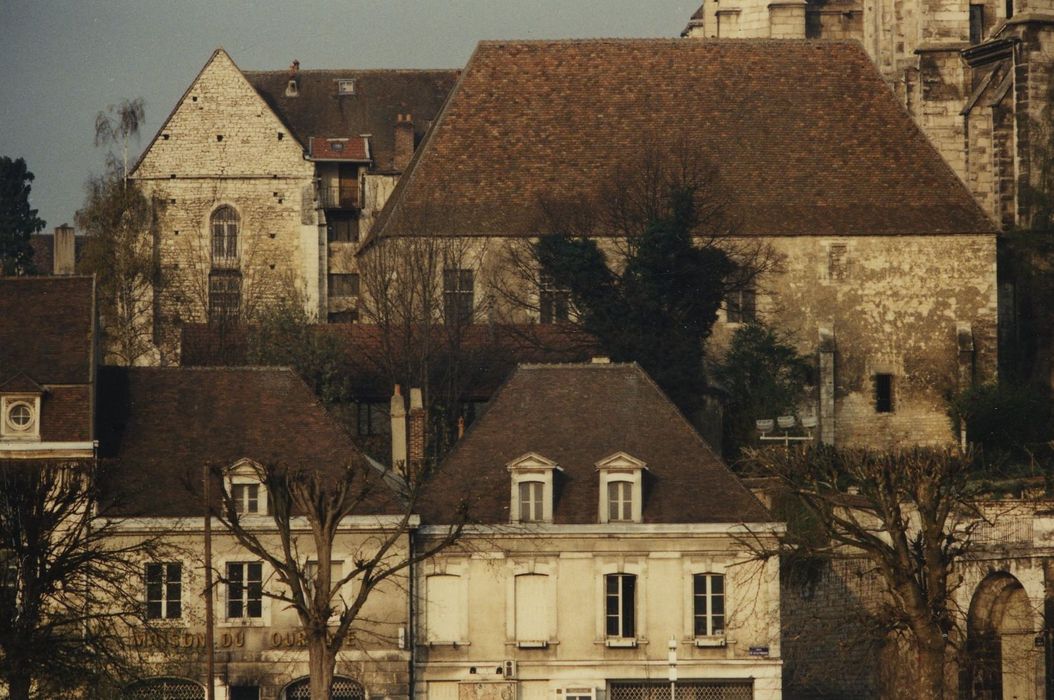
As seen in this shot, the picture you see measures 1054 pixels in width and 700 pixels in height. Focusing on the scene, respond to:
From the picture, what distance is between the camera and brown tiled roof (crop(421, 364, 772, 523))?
46.6 metres

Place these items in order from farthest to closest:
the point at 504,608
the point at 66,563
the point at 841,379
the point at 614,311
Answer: the point at 841,379 → the point at 614,311 → the point at 504,608 → the point at 66,563

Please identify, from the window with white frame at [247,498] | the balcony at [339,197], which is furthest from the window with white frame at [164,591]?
the balcony at [339,197]

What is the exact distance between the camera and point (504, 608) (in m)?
46.2

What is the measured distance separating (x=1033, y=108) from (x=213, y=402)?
31.4 m

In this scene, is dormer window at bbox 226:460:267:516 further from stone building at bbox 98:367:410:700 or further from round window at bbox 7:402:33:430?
round window at bbox 7:402:33:430

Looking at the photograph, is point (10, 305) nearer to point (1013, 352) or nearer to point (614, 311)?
point (614, 311)

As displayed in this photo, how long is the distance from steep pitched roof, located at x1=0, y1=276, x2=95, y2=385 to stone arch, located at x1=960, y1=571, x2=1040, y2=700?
54.7ft

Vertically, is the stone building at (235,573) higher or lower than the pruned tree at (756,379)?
lower

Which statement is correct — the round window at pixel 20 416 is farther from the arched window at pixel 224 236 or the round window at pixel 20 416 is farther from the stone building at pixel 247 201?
the arched window at pixel 224 236

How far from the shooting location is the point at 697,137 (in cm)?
7056

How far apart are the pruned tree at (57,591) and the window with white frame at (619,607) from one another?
25.9 ft

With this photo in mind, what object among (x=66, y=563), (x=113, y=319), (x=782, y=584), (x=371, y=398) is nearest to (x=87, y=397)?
(x=66, y=563)

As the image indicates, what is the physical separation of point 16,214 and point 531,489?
166 ft

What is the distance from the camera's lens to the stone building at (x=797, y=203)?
2675 inches
